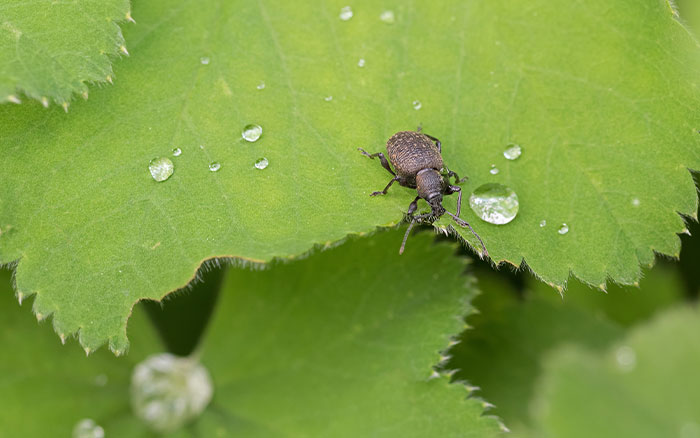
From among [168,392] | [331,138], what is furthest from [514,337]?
[168,392]

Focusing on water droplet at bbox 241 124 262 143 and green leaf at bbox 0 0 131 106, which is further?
water droplet at bbox 241 124 262 143

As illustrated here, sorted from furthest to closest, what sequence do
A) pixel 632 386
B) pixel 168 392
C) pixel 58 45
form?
pixel 632 386, pixel 168 392, pixel 58 45

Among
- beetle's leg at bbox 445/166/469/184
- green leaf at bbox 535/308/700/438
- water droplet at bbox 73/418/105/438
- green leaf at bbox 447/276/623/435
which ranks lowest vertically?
green leaf at bbox 447/276/623/435

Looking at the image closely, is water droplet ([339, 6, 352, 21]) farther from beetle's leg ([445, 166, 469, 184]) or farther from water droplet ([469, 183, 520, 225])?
water droplet ([469, 183, 520, 225])

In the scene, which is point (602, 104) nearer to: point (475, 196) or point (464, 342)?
point (475, 196)

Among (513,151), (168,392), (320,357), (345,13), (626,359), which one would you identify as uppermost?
(345,13)

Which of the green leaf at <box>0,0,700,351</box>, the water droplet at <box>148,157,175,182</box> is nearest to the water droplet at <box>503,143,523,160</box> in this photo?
the green leaf at <box>0,0,700,351</box>

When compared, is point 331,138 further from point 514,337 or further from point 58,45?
point 514,337

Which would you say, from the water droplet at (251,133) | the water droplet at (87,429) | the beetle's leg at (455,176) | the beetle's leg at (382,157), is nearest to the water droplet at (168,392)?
the water droplet at (87,429)
